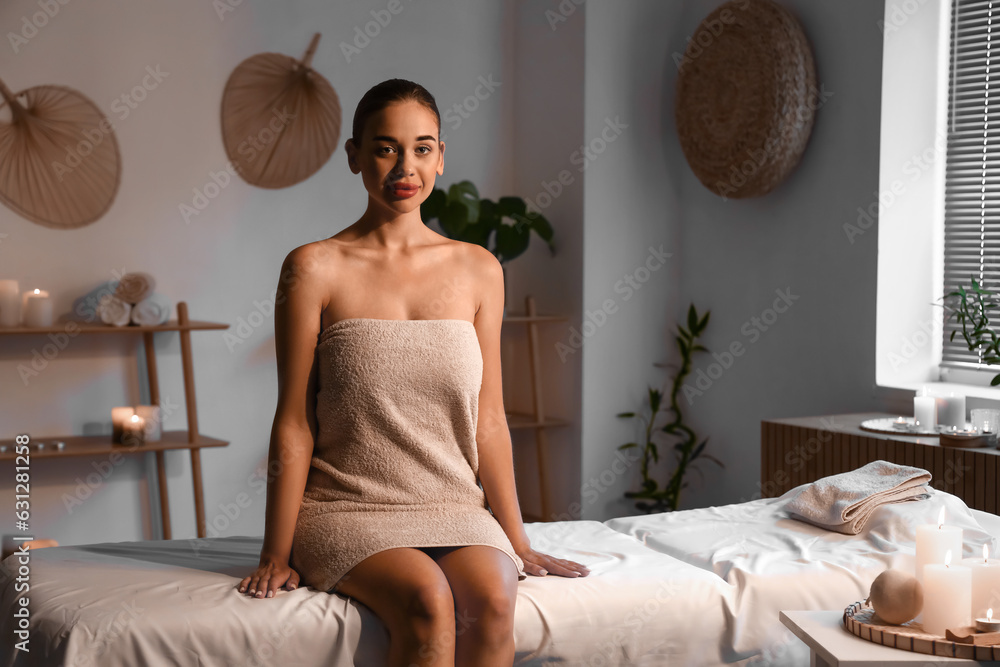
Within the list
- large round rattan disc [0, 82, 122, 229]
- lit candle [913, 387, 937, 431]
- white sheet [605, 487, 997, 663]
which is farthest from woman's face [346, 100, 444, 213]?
large round rattan disc [0, 82, 122, 229]

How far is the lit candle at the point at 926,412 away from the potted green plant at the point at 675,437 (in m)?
1.13

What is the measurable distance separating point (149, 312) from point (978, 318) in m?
2.54

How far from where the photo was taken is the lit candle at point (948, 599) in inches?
51.5

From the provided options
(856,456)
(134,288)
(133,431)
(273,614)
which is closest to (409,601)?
(273,614)

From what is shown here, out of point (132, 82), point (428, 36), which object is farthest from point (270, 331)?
point (428, 36)

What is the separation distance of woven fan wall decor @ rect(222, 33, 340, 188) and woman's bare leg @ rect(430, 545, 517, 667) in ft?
7.60

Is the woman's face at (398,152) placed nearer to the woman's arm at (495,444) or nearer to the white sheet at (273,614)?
the woman's arm at (495,444)

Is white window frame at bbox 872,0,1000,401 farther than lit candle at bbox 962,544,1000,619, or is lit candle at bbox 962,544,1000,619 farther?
white window frame at bbox 872,0,1000,401

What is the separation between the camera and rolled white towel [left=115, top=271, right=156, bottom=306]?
303 cm

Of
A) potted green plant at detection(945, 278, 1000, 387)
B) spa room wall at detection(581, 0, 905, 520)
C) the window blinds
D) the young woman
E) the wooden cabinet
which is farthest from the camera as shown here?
spa room wall at detection(581, 0, 905, 520)

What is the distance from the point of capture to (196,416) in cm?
319

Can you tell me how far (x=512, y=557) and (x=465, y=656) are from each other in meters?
0.22

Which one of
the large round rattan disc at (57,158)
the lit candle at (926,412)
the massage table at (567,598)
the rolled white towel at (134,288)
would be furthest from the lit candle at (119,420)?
the lit candle at (926,412)

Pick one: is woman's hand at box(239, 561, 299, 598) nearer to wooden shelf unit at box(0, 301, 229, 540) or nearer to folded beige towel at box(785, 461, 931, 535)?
folded beige towel at box(785, 461, 931, 535)
